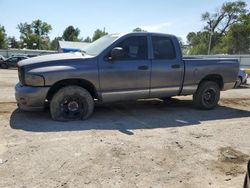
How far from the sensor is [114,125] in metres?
6.31

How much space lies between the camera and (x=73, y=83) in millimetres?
6469

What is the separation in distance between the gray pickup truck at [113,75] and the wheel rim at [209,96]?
32 millimetres

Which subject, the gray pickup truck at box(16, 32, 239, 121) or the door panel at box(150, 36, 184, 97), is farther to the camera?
the door panel at box(150, 36, 184, 97)

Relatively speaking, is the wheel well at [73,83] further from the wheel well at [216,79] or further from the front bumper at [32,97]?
the wheel well at [216,79]

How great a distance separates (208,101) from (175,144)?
3.54 meters

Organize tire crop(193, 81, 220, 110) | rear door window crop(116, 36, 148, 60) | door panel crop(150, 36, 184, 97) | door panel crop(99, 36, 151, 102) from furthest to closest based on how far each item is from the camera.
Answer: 1. tire crop(193, 81, 220, 110)
2. door panel crop(150, 36, 184, 97)
3. rear door window crop(116, 36, 148, 60)
4. door panel crop(99, 36, 151, 102)

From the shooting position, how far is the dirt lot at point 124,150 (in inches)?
152

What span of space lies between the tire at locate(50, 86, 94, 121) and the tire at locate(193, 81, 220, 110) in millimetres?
3145

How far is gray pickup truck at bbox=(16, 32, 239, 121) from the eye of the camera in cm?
611

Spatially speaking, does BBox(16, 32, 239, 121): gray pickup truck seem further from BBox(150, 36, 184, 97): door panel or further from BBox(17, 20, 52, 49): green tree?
BBox(17, 20, 52, 49): green tree

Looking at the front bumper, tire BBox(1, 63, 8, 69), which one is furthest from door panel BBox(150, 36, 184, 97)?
tire BBox(1, 63, 8, 69)

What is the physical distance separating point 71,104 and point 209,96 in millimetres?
3995

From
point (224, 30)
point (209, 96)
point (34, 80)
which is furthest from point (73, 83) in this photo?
point (224, 30)

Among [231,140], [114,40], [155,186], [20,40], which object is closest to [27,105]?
[114,40]
